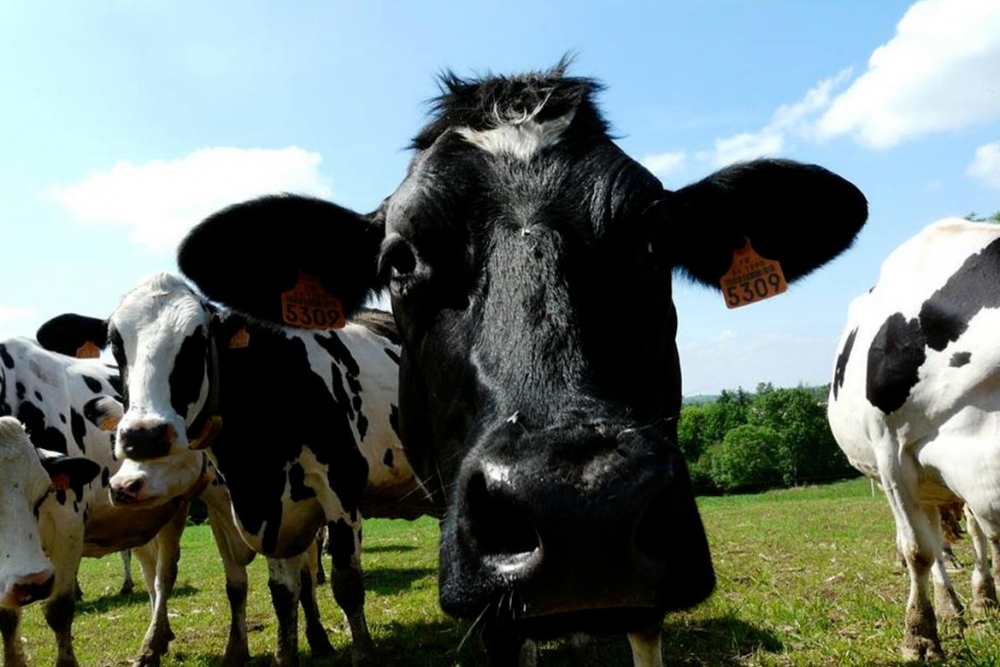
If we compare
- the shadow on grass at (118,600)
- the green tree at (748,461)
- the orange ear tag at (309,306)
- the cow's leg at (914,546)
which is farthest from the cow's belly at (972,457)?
the green tree at (748,461)

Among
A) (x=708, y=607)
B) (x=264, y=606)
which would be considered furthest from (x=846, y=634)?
(x=264, y=606)

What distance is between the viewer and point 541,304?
209cm

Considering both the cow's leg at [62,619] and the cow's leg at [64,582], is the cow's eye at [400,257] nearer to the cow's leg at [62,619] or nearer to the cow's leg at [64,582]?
the cow's leg at [64,582]

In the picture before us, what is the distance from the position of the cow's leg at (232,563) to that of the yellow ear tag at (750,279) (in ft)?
15.4

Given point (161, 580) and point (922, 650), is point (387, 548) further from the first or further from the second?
point (922, 650)

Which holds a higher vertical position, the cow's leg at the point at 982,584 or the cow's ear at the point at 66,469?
Result: the cow's ear at the point at 66,469

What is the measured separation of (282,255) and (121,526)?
464 centimetres

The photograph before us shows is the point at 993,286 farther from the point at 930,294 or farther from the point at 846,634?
the point at 846,634

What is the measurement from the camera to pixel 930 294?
4.94 m

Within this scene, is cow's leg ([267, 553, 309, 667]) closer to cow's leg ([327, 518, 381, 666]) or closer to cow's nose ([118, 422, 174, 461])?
cow's leg ([327, 518, 381, 666])

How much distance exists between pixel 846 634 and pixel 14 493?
583 cm

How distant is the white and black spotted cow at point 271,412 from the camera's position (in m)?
5.30

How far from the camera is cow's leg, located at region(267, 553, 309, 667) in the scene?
229 inches

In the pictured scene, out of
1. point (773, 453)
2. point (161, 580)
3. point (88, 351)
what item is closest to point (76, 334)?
point (88, 351)
